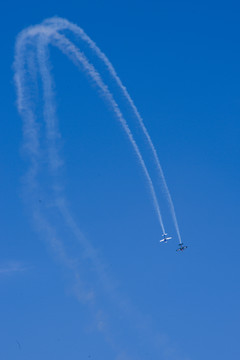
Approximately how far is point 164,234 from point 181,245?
28.4 feet

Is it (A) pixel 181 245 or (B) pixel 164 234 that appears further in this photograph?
(A) pixel 181 245

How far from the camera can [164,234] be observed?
151 ft

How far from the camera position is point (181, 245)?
51.5 metres
